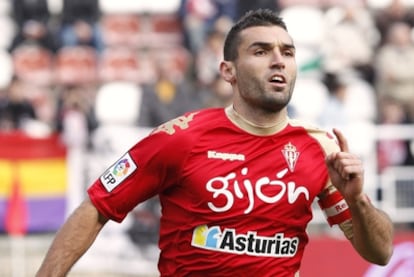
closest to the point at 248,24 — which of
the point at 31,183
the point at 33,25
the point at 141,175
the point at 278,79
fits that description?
the point at 278,79

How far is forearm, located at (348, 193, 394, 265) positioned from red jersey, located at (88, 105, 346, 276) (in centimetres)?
Result: 30

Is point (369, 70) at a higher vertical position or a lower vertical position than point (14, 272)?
higher

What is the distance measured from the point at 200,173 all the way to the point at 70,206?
22.9 ft

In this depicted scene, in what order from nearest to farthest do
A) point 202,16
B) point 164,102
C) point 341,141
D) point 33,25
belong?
point 341,141 → point 164,102 → point 202,16 → point 33,25

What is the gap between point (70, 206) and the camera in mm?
12742

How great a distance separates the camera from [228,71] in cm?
620

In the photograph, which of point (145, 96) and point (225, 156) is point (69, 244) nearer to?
point (225, 156)

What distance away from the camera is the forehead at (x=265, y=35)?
5992 millimetres

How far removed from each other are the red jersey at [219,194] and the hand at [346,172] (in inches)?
13.8

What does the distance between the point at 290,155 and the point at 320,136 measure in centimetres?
25

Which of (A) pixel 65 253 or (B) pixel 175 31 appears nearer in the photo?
(A) pixel 65 253

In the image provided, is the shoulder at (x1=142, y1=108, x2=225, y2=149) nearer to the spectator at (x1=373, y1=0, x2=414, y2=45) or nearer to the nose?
the nose

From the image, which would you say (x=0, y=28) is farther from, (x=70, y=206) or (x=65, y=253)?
(x=65, y=253)

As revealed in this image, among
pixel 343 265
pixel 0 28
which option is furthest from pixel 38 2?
pixel 343 265
